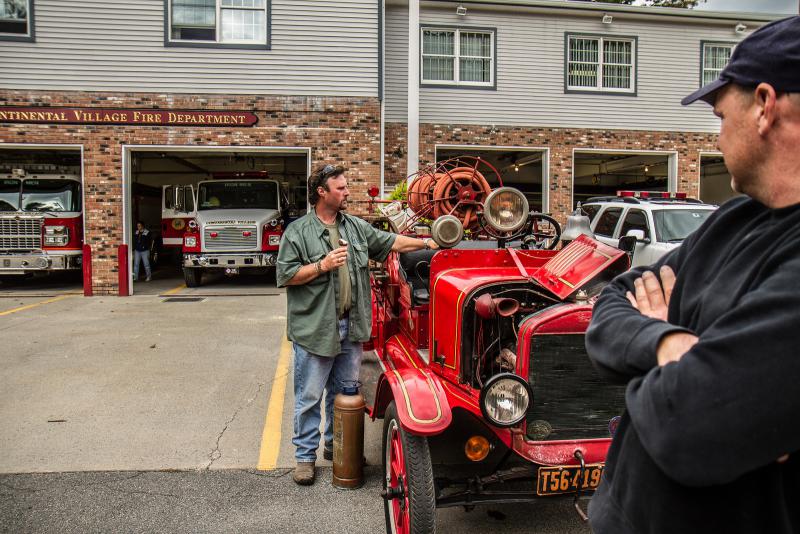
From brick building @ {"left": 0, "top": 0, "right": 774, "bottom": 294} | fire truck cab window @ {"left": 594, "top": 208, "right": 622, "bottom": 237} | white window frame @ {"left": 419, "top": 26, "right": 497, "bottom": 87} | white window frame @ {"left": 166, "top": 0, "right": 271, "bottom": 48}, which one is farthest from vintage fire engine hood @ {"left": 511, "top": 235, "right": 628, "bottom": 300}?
white window frame @ {"left": 419, "top": 26, "right": 497, "bottom": 87}

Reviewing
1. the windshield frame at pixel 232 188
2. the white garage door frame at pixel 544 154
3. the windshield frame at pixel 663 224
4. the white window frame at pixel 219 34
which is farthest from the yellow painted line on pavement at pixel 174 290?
the windshield frame at pixel 663 224

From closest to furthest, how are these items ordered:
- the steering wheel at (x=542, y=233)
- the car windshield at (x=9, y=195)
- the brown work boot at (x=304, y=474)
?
the brown work boot at (x=304, y=474) < the steering wheel at (x=542, y=233) < the car windshield at (x=9, y=195)

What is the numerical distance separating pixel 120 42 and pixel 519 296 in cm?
1216

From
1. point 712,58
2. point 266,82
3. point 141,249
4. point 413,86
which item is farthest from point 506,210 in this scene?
point 712,58

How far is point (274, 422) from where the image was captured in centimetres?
526

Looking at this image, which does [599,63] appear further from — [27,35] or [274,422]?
[274,422]

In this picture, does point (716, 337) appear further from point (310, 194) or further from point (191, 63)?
point (191, 63)

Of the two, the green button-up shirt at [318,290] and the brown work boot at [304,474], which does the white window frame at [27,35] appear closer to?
the green button-up shirt at [318,290]

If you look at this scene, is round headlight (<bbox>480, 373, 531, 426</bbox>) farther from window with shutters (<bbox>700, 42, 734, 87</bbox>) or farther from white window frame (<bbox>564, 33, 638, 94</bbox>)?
window with shutters (<bbox>700, 42, 734, 87</bbox>)

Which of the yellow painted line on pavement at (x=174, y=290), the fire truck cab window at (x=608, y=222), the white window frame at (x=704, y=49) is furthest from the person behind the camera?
the white window frame at (x=704, y=49)

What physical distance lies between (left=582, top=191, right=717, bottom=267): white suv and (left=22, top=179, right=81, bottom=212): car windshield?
459 inches

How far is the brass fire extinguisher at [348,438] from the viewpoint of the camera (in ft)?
12.9

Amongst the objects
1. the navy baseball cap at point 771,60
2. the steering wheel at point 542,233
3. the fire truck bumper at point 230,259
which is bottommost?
the fire truck bumper at point 230,259

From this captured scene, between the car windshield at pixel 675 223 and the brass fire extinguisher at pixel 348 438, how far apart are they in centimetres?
820
